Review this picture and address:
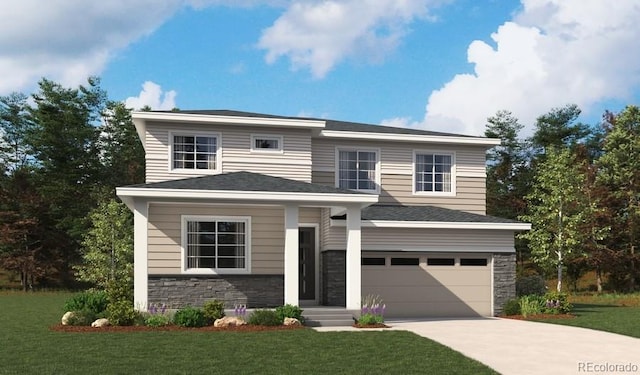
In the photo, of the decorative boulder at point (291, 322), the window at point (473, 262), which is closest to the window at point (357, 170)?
the window at point (473, 262)

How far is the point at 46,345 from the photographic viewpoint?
12.3 meters

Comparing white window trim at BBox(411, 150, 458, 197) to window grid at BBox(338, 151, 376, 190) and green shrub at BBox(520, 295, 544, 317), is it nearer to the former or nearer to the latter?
window grid at BBox(338, 151, 376, 190)

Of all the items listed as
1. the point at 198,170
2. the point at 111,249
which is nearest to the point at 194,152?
the point at 198,170

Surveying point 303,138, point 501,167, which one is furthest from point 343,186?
point 501,167

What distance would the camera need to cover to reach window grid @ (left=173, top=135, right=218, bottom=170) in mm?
20219

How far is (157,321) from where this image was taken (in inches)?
602

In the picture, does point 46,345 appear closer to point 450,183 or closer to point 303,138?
point 303,138

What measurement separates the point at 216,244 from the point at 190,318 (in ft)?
12.6

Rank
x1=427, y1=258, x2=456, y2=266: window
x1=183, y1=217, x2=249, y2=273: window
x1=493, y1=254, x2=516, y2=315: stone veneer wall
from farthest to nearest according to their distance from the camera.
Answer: x1=493, y1=254, x2=516, y2=315: stone veneer wall < x1=427, y1=258, x2=456, y2=266: window < x1=183, y1=217, x2=249, y2=273: window

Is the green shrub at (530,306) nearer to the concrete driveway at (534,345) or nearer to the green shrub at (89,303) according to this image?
the concrete driveway at (534,345)

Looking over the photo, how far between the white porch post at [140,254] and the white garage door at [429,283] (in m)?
6.38

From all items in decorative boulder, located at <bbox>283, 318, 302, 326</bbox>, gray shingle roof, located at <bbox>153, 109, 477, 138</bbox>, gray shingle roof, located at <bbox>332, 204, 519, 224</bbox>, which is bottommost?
decorative boulder, located at <bbox>283, 318, 302, 326</bbox>

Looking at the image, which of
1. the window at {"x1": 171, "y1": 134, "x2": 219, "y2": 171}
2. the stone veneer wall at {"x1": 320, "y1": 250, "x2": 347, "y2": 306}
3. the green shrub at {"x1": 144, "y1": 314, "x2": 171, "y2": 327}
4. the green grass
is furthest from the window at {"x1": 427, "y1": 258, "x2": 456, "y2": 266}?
the green shrub at {"x1": 144, "y1": 314, "x2": 171, "y2": 327}

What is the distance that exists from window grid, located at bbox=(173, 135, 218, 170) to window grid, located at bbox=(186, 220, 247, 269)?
224 centimetres
